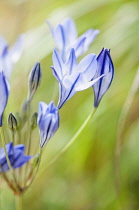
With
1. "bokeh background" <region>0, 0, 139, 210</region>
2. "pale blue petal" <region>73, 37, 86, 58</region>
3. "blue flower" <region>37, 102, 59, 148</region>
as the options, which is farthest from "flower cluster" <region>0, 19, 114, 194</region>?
"bokeh background" <region>0, 0, 139, 210</region>

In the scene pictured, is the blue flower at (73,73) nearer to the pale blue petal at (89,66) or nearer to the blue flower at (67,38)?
the pale blue petal at (89,66)

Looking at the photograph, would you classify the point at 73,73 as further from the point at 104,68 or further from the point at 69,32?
the point at 69,32

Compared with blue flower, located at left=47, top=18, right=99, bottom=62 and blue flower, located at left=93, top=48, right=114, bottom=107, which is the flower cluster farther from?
blue flower, located at left=47, top=18, right=99, bottom=62

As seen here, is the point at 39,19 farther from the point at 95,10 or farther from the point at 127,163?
the point at 127,163

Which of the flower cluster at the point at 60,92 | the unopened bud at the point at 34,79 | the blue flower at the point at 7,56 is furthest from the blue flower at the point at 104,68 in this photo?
the blue flower at the point at 7,56

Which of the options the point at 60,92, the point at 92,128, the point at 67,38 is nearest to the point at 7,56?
the point at 67,38

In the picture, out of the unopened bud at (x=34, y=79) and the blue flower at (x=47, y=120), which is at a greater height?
the unopened bud at (x=34, y=79)
